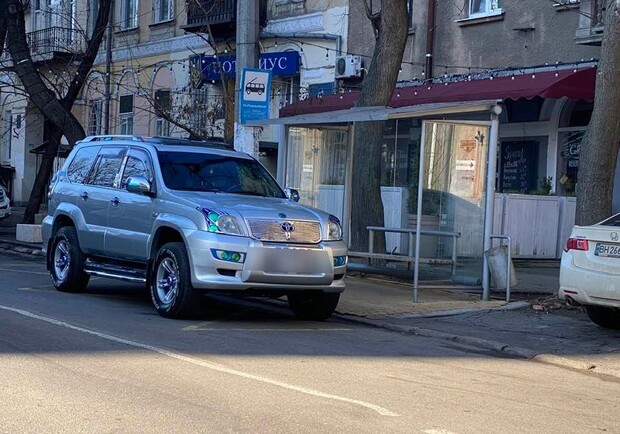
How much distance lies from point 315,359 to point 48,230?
617 cm

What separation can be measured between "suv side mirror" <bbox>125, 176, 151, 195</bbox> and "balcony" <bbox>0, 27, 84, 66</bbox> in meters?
20.5

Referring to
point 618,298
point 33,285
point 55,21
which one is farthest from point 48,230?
point 55,21

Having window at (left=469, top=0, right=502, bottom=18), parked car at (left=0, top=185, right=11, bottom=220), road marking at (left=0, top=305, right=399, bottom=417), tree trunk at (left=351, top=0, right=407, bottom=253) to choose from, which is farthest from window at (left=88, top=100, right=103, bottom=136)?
road marking at (left=0, top=305, right=399, bottom=417)

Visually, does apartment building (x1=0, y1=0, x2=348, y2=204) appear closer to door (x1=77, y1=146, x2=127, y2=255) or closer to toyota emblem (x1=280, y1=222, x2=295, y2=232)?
door (x1=77, y1=146, x2=127, y2=255)

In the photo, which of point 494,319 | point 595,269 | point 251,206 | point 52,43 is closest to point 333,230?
point 251,206

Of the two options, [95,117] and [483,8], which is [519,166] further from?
[95,117]

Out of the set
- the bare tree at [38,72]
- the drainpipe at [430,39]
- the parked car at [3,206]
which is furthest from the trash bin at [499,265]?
the parked car at [3,206]

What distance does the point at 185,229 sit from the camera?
10.6 m

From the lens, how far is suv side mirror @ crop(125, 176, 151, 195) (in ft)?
36.6

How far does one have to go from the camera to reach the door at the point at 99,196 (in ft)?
40.3

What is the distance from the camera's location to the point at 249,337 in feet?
32.5

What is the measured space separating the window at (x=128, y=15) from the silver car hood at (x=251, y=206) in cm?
2057

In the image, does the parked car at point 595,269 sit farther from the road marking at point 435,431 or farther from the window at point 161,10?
the window at point 161,10

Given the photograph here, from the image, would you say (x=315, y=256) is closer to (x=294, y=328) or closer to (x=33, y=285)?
(x=294, y=328)
